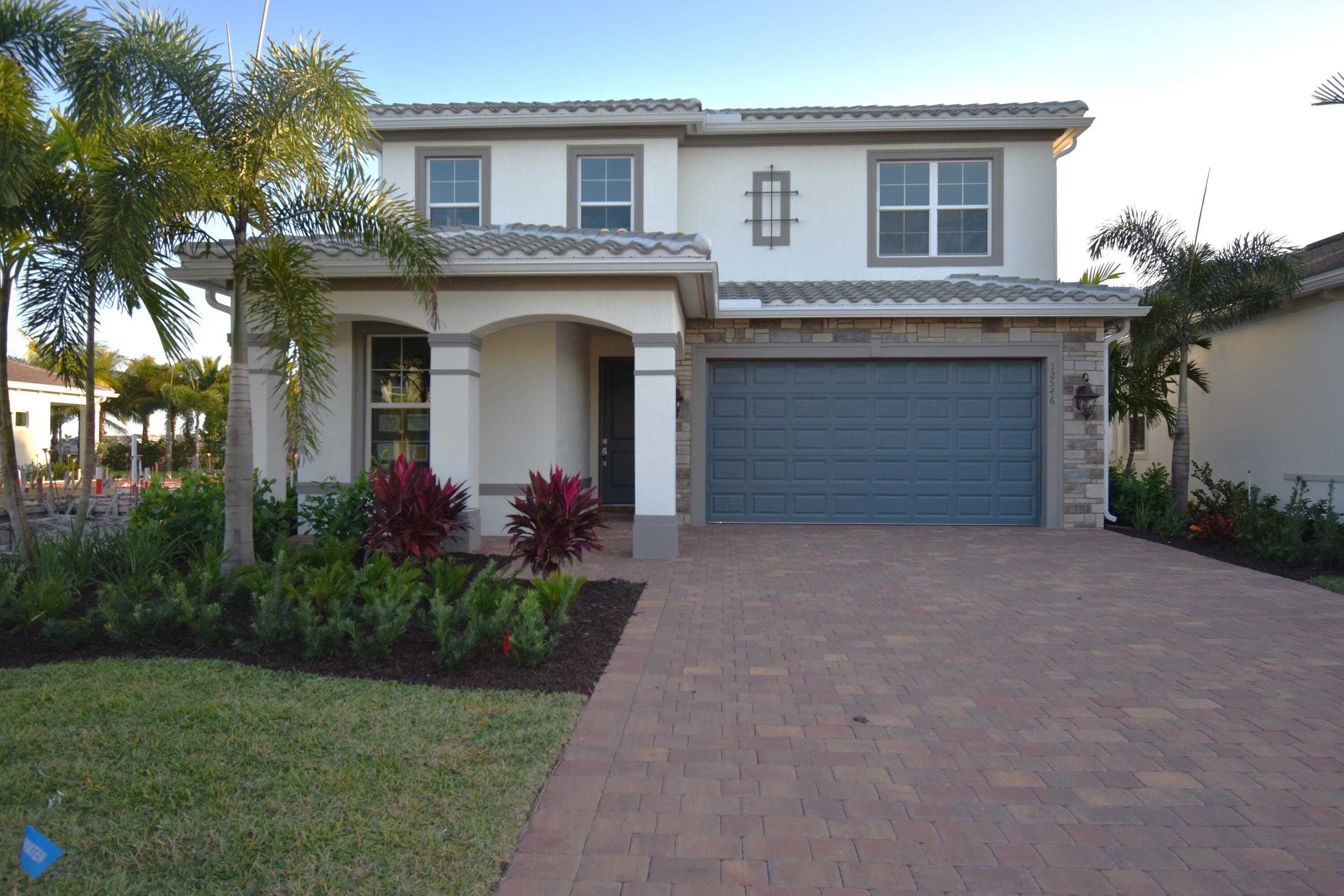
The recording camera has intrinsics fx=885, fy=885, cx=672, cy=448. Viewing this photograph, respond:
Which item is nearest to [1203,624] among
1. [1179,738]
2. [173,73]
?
[1179,738]

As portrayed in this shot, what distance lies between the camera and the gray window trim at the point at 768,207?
46.3 feet

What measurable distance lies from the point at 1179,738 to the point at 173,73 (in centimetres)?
834

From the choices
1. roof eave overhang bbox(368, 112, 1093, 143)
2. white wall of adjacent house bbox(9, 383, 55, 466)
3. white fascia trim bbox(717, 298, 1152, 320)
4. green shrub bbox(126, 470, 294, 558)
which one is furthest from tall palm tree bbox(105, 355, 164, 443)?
white fascia trim bbox(717, 298, 1152, 320)

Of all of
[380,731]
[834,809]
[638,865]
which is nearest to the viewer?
[638,865]

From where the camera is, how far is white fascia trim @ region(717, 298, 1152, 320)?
12.2 metres

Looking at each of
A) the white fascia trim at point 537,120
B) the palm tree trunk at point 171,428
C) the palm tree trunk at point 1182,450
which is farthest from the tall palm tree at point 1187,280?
the palm tree trunk at point 171,428

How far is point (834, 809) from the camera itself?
3.62m

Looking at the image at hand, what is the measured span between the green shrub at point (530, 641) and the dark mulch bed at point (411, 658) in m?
0.06

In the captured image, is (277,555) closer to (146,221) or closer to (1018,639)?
(146,221)

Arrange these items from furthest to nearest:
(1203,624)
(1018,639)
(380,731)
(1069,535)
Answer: (1069,535) → (1203,624) → (1018,639) → (380,731)

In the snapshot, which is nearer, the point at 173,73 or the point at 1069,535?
the point at 173,73

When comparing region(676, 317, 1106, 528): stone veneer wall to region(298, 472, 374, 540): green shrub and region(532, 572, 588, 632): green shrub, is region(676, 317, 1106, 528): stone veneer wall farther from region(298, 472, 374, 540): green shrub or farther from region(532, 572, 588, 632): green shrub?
region(532, 572, 588, 632): green shrub

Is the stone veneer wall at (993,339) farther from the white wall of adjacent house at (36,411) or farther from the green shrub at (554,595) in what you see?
the white wall of adjacent house at (36,411)

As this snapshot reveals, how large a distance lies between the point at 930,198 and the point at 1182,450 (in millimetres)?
5297
